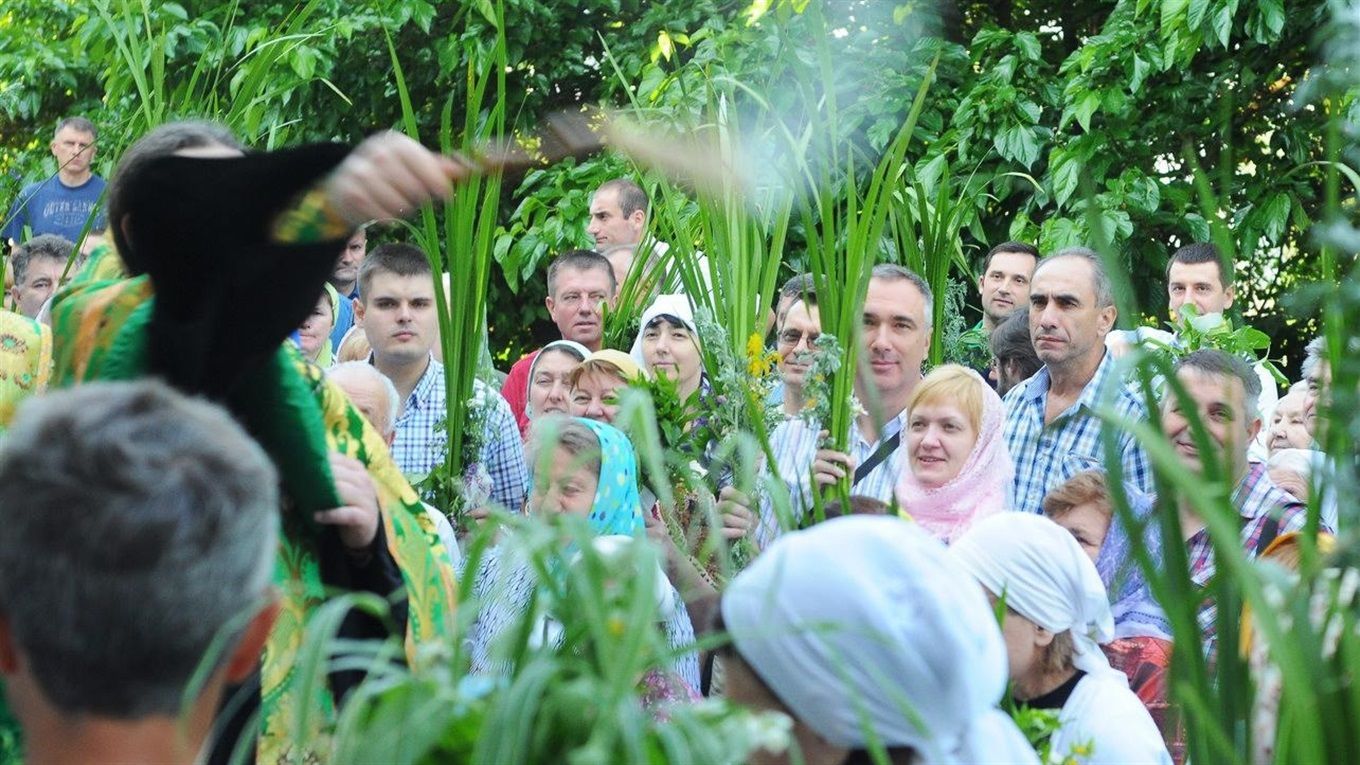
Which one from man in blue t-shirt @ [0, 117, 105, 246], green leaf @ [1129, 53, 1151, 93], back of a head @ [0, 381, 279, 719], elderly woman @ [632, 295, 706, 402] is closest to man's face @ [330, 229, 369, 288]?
man in blue t-shirt @ [0, 117, 105, 246]

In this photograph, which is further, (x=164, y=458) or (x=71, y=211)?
(x=71, y=211)

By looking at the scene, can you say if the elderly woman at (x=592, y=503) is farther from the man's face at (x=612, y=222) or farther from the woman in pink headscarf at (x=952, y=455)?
the man's face at (x=612, y=222)

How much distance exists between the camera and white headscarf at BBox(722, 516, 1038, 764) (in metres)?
1.63

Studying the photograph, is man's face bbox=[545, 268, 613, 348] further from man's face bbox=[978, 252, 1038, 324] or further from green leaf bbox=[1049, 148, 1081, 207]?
green leaf bbox=[1049, 148, 1081, 207]

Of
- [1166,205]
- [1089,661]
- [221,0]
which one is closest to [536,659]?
[1089,661]

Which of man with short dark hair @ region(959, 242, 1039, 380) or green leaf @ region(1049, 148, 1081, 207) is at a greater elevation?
green leaf @ region(1049, 148, 1081, 207)

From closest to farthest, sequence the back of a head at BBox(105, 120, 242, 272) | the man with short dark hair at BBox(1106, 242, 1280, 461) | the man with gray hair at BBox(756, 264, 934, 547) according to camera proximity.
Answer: the back of a head at BBox(105, 120, 242, 272) → the man with gray hair at BBox(756, 264, 934, 547) → the man with short dark hair at BBox(1106, 242, 1280, 461)

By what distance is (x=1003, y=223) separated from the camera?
8.63m

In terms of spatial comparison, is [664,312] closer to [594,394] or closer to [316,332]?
[594,394]

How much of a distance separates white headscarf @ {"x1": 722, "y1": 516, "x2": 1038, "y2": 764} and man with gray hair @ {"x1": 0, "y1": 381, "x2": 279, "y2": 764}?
17.8 inches

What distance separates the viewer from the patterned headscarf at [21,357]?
465cm

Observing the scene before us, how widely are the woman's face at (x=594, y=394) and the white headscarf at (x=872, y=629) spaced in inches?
137

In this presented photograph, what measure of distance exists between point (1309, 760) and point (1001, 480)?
3139mm

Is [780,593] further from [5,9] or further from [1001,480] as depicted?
[5,9]
